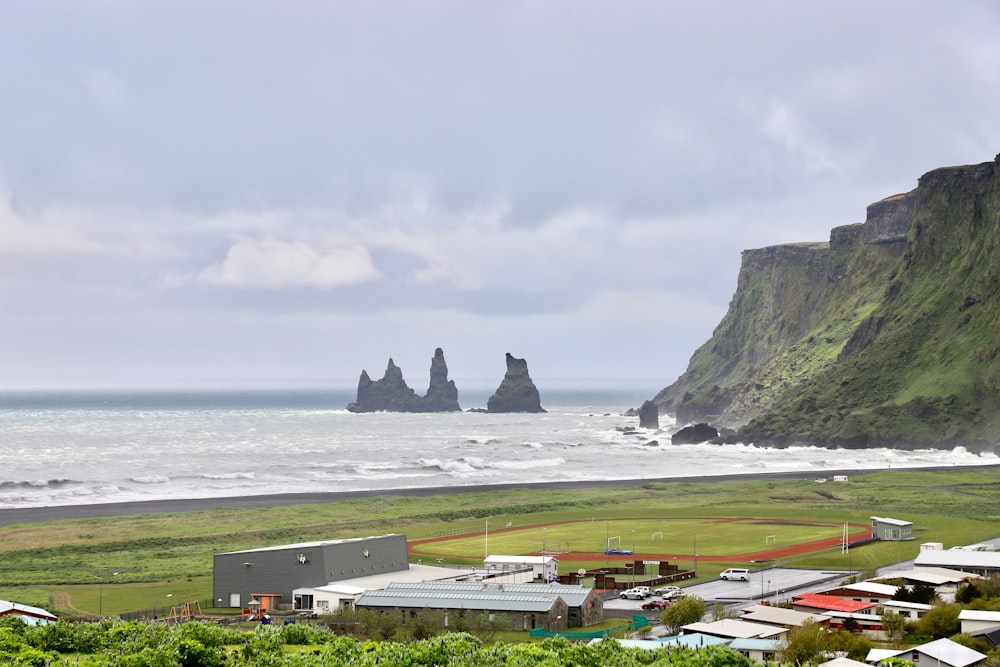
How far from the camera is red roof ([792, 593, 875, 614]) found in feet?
172

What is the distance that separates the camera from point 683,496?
397ft

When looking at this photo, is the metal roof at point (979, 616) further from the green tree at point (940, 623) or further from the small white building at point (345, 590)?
the small white building at point (345, 590)

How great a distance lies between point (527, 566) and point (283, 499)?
56.2m

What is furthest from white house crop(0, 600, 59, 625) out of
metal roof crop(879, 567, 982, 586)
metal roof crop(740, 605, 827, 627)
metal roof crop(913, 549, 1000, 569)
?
metal roof crop(913, 549, 1000, 569)

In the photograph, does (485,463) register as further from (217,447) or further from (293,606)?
(293,606)

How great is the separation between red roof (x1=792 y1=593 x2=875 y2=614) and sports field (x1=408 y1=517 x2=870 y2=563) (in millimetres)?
19841

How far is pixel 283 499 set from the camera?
118000mm

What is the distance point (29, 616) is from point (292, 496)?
71197 mm

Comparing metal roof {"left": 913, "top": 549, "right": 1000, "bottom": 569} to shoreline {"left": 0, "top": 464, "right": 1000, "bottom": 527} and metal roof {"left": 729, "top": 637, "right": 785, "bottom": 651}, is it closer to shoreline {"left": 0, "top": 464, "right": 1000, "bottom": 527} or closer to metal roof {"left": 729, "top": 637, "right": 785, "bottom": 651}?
metal roof {"left": 729, "top": 637, "right": 785, "bottom": 651}

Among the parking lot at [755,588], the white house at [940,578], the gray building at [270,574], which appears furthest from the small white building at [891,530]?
the gray building at [270,574]

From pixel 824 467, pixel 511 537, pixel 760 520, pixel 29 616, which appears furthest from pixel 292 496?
pixel 824 467

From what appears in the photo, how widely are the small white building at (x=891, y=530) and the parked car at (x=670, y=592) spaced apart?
2746cm

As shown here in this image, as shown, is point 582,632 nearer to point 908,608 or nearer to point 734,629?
point 734,629

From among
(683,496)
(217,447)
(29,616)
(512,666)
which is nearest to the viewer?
(512,666)
